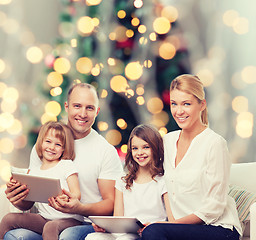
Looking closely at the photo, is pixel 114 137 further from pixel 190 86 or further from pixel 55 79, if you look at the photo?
pixel 190 86

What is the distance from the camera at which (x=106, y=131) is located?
3.43 m

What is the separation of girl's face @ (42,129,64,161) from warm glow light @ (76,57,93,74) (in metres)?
1.26

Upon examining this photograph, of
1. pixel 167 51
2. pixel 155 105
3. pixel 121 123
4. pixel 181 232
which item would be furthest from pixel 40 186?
pixel 167 51

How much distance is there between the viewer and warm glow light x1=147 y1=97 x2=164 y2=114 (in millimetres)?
3465

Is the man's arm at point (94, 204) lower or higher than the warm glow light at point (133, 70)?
lower

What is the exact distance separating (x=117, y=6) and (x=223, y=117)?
1.15 meters

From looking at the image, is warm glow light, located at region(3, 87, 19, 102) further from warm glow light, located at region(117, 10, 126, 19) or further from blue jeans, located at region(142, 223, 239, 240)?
blue jeans, located at region(142, 223, 239, 240)

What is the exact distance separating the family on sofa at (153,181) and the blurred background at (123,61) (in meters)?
1.00

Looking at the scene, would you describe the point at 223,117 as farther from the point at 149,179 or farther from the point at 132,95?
the point at 149,179

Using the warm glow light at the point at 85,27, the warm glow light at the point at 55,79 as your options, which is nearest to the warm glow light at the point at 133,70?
the warm glow light at the point at 85,27

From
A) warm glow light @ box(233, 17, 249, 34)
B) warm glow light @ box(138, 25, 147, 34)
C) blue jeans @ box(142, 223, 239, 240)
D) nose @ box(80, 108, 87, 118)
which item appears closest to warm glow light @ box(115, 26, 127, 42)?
warm glow light @ box(138, 25, 147, 34)

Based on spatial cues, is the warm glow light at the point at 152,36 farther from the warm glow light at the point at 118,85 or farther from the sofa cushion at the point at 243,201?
the sofa cushion at the point at 243,201

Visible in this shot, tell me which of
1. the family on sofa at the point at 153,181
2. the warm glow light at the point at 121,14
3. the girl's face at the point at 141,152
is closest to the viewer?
the family on sofa at the point at 153,181

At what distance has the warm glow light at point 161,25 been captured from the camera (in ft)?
11.5
